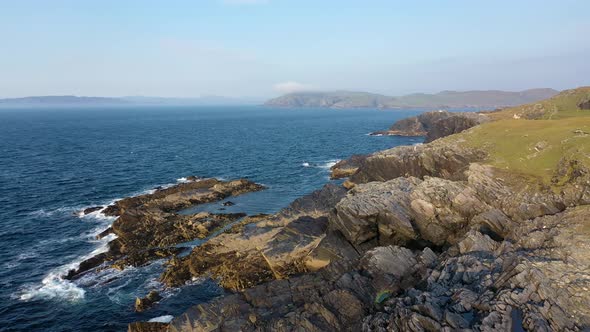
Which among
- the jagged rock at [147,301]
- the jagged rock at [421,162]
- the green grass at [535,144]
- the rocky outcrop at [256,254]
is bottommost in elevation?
the jagged rock at [147,301]

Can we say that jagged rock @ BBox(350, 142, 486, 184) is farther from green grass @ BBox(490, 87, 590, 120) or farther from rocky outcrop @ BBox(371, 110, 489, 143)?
rocky outcrop @ BBox(371, 110, 489, 143)

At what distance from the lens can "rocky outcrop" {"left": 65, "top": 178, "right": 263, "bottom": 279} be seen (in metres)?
44.1

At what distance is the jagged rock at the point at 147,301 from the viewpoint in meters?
34.1

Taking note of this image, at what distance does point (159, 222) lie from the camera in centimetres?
5306

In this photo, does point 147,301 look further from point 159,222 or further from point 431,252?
point 431,252

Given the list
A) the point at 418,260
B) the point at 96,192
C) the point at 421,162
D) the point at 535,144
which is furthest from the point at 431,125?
the point at 418,260

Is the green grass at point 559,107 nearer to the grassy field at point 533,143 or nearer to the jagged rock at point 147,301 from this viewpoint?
the grassy field at point 533,143

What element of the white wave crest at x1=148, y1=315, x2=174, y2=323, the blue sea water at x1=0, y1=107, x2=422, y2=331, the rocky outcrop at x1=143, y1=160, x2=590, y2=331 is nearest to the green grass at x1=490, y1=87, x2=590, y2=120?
the blue sea water at x1=0, y1=107, x2=422, y2=331

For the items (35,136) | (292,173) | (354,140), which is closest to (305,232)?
(292,173)

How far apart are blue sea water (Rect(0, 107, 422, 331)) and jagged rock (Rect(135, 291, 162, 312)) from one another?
0.79 m

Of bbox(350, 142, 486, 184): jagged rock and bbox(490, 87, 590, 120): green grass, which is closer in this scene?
bbox(350, 142, 486, 184): jagged rock

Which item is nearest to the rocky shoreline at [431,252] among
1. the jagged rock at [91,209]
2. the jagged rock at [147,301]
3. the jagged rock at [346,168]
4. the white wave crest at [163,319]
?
the white wave crest at [163,319]

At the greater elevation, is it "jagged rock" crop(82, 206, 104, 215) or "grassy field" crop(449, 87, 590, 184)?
"grassy field" crop(449, 87, 590, 184)

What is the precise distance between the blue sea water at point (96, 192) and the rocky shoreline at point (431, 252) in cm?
570
